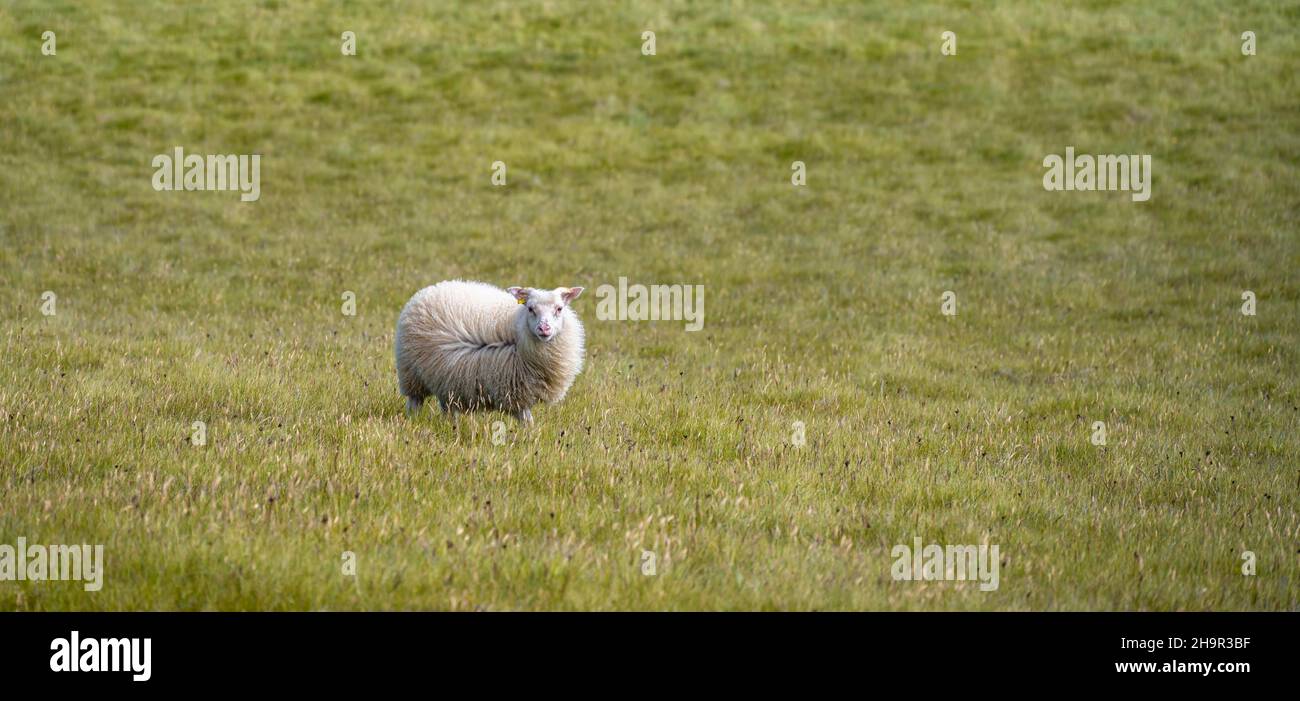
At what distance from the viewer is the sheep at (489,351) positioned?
916cm

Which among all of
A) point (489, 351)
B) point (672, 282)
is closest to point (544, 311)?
point (489, 351)

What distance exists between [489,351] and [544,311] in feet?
2.85

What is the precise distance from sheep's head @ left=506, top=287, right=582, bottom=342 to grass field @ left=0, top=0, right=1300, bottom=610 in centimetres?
85

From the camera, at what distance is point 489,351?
941 cm

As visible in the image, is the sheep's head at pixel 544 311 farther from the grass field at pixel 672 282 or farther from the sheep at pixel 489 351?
the grass field at pixel 672 282

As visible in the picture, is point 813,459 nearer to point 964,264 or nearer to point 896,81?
point 964,264

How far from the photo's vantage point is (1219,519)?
23.7 ft

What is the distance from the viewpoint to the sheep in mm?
9164

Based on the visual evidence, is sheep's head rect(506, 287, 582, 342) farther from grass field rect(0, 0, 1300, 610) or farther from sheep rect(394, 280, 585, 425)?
grass field rect(0, 0, 1300, 610)

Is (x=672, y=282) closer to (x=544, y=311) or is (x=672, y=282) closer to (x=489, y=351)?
(x=489, y=351)

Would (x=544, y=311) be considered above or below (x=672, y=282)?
below
